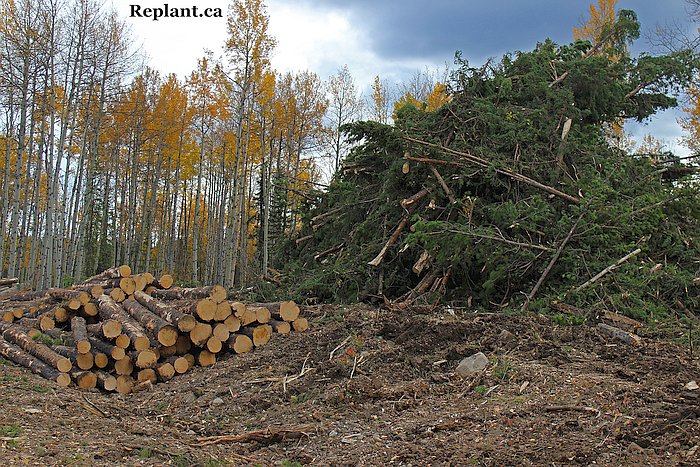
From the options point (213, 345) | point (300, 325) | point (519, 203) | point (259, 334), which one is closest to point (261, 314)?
point (259, 334)

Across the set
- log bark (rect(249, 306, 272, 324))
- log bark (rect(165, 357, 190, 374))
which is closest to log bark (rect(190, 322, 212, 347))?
log bark (rect(165, 357, 190, 374))

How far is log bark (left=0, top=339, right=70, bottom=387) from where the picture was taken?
22.4ft

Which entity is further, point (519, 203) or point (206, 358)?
point (519, 203)

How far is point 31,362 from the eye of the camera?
7246mm

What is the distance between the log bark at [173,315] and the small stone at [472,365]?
326 centimetres

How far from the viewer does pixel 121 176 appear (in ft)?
84.4

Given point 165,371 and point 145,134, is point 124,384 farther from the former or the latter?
point 145,134

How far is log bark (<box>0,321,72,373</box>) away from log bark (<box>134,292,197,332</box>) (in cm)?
119

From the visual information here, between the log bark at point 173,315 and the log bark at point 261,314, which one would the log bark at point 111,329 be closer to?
the log bark at point 173,315

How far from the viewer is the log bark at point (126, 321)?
708 cm

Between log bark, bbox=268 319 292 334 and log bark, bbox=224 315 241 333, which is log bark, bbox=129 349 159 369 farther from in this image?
log bark, bbox=268 319 292 334

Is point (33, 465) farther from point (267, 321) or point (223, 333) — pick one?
point (267, 321)

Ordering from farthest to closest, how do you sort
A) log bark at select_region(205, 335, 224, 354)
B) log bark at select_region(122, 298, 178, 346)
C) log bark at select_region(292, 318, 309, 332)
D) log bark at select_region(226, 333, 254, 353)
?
log bark at select_region(292, 318, 309, 332), log bark at select_region(226, 333, 254, 353), log bark at select_region(205, 335, 224, 354), log bark at select_region(122, 298, 178, 346)

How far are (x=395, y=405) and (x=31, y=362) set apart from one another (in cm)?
471
